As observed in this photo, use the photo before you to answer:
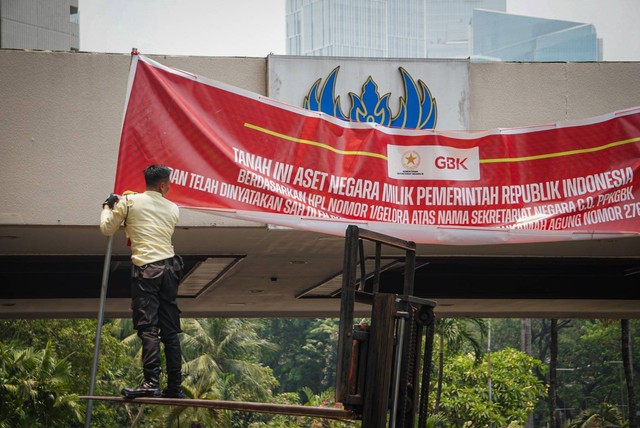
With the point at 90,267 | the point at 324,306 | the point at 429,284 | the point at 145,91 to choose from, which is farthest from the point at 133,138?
the point at 324,306

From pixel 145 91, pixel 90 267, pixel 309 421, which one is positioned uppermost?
pixel 145 91

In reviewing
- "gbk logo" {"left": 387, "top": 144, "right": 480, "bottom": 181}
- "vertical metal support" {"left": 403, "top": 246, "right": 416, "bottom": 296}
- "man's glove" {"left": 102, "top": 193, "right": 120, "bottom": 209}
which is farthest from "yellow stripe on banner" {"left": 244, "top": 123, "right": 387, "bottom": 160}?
"vertical metal support" {"left": 403, "top": 246, "right": 416, "bottom": 296}

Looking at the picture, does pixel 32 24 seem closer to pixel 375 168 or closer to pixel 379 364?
pixel 375 168

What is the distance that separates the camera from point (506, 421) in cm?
3681

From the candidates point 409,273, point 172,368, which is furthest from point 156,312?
point 409,273

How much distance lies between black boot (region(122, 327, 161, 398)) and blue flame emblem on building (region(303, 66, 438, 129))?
13.4 feet

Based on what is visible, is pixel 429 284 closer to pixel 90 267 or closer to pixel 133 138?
pixel 90 267

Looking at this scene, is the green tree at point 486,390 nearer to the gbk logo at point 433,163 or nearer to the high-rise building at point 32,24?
the high-rise building at point 32,24

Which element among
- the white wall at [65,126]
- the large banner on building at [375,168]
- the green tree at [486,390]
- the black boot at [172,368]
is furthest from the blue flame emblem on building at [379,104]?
the green tree at [486,390]

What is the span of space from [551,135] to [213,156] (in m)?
3.53

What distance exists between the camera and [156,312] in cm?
801

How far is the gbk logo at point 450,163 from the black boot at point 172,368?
352 cm

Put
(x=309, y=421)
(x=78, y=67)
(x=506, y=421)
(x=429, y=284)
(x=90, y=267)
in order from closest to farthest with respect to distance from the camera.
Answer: (x=78, y=67) → (x=90, y=267) → (x=429, y=284) → (x=506, y=421) → (x=309, y=421)

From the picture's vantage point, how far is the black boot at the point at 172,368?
26.8 ft
